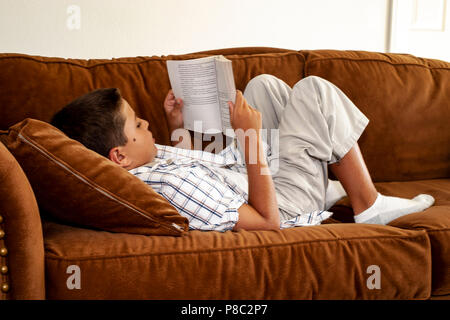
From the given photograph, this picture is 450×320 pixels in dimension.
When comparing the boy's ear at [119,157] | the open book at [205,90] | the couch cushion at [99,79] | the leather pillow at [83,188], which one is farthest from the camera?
the couch cushion at [99,79]

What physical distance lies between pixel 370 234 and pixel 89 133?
0.71 m

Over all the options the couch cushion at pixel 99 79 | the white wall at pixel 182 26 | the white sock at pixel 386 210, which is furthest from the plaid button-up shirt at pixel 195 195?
the white wall at pixel 182 26

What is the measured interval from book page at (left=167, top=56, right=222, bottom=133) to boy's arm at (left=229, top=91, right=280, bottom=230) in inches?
7.4

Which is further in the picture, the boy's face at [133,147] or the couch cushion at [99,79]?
the couch cushion at [99,79]

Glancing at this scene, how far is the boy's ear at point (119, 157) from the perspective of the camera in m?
1.19

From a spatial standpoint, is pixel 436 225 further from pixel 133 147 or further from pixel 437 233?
pixel 133 147

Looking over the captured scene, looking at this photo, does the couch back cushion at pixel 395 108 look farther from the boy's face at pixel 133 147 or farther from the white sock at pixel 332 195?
the boy's face at pixel 133 147

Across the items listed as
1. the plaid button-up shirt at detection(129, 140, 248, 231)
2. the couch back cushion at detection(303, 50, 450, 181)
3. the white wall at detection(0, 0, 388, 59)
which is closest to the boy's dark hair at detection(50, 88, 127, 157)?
the plaid button-up shirt at detection(129, 140, 248, 231)

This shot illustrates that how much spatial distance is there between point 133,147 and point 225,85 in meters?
0.31

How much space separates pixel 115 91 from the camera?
4.06 ft

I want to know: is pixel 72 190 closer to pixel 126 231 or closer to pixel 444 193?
pixel 126 231

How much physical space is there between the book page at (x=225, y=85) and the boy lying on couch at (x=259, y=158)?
41 mm

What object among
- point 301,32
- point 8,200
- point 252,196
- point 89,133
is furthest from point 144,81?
point 301,32

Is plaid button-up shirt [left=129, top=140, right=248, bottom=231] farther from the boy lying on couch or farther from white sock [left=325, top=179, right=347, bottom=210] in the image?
white sock [left=325, top=179, right=347, bottom=210]
